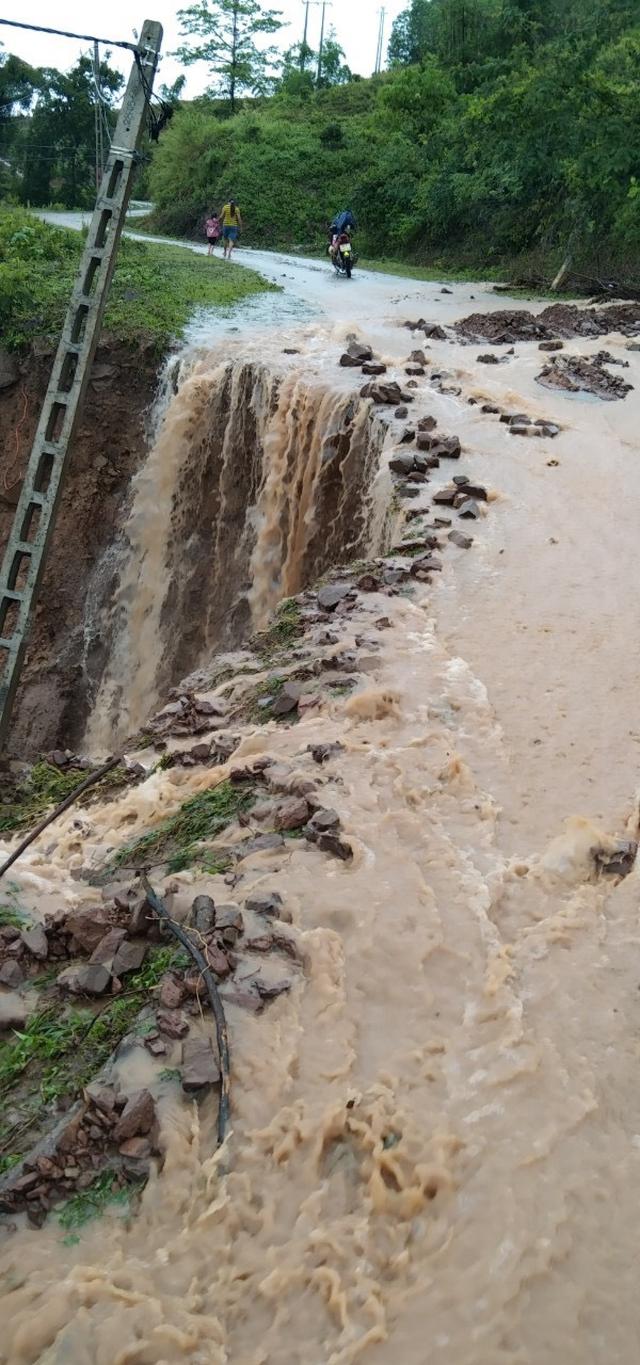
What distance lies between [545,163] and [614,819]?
22.5m

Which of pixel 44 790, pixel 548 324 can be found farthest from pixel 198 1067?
pixel 548 324

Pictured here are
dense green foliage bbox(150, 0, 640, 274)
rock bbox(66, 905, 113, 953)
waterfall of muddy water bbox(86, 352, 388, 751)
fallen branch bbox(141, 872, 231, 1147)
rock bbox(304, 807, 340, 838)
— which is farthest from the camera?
dense green foliage bbox(150, 0, 640, 274)

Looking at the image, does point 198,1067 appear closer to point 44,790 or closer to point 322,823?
point 322,823

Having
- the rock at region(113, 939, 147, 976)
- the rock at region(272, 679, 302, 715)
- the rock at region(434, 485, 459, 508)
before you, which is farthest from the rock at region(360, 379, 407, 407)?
the rock at region(113, 939, 147, 976)

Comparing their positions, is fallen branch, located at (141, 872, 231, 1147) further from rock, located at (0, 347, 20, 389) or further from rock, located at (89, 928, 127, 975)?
rock, located at (0, 347, 20, 389)

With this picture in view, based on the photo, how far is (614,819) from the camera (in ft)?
19.5

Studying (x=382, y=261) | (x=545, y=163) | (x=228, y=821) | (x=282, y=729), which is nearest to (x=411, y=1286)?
(x=228, y=821)

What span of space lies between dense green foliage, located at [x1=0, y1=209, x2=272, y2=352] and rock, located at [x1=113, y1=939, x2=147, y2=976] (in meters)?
11.5

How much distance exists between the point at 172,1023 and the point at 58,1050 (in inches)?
20.5

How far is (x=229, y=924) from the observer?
4.82 m

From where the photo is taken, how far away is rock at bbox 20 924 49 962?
484 cm

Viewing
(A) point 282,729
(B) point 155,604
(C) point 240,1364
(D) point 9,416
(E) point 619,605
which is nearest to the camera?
(C) point 240,1364

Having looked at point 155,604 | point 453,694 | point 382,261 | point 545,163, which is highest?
point 545,163

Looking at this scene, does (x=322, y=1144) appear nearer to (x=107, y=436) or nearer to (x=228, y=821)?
(x=228, y=821)
